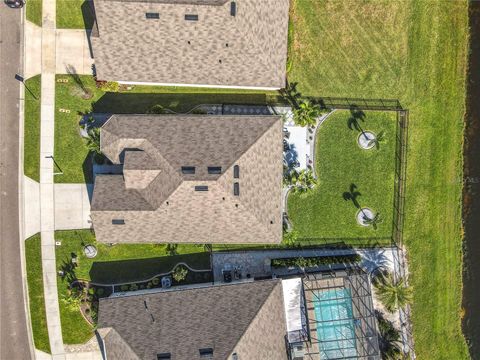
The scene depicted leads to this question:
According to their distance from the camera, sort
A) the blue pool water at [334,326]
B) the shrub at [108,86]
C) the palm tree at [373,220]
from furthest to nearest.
Answer: 1. the palm tree at [373,220]
2. the shrub at [108,86]
3. the blue pool water at [334,326]

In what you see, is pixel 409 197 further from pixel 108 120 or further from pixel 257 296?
pixel 108 120

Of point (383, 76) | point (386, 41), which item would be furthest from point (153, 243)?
point (386, 41)

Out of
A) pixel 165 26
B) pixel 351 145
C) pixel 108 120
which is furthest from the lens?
pixel 351 145

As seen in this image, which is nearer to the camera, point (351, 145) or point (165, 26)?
point (165, 26)

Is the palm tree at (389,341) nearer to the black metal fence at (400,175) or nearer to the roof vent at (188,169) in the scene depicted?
the black metal fence at (400,175)

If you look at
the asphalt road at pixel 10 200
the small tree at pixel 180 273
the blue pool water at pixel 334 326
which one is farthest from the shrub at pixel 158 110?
the blue pool water at pixel 334 326

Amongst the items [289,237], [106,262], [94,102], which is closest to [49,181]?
[94,102]

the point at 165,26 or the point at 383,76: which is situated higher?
the point at 165,26
